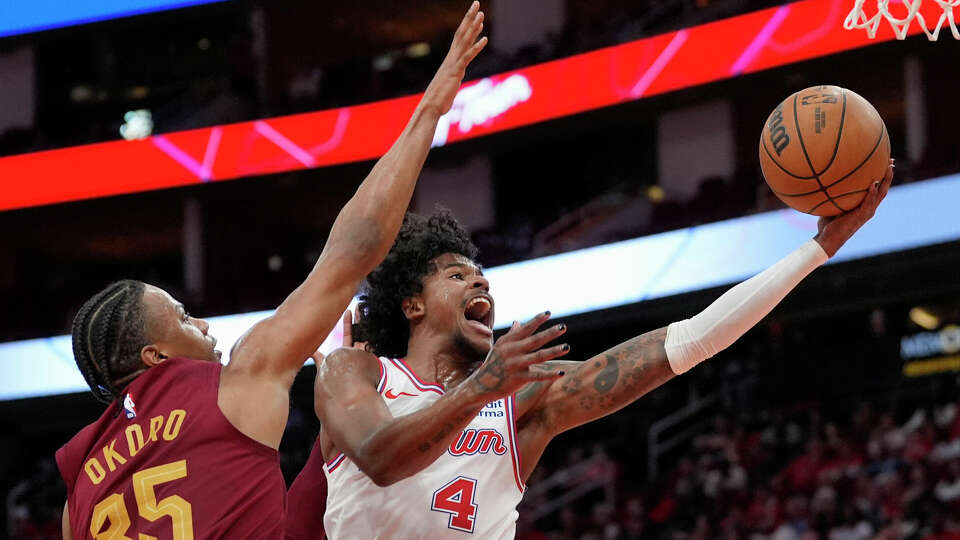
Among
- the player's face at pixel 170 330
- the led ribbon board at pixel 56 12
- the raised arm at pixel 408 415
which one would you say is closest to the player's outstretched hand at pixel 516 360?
the raised arm at pixel 408 415

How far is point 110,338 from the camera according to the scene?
2.88m

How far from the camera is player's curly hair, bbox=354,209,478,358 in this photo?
4238 mm

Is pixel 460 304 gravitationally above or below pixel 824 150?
below

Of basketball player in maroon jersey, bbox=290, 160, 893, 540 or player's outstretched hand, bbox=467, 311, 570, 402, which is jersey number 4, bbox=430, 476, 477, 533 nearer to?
basketball player in maroon jersey, bbox=290, 160, 893, 540

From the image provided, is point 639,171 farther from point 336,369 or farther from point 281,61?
point 336,369

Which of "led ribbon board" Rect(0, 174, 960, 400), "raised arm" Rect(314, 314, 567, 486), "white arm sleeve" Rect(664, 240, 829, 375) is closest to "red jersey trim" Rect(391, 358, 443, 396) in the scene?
"raised arm" Rect(314, 314, 567, 486)

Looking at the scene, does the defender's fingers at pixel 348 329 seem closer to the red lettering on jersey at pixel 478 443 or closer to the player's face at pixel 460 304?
the player's face at pixel 460 304

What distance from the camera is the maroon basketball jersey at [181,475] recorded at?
Result: 2629 mm

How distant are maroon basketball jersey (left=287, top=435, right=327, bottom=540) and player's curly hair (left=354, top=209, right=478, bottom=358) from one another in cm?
47

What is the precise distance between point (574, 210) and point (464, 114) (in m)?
2.01

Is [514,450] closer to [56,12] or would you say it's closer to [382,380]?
[382,380]

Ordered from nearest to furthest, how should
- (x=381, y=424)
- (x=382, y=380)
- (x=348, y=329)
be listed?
(x=381, y=424)
(x=382, y=380)
(x=348, y=329)

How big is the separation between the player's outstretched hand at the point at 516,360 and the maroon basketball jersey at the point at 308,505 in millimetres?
1310

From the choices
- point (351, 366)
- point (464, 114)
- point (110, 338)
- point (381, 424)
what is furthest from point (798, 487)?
point (110, 338)
